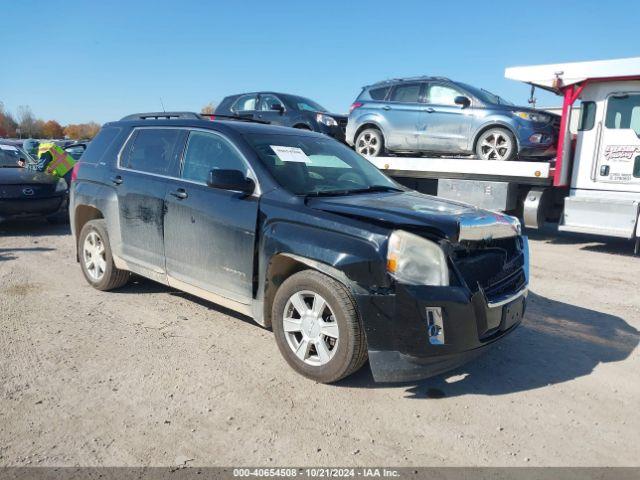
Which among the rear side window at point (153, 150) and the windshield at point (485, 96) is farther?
the windshield at point (485, 96)

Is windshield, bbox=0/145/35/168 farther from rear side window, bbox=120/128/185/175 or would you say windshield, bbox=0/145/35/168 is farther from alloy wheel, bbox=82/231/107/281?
rear side window, bbox=120/128/185/175

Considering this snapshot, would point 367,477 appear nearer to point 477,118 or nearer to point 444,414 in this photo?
point 444,414

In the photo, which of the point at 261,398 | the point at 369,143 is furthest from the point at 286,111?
the point at 261,398

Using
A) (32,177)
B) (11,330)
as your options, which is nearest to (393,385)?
(11,330)

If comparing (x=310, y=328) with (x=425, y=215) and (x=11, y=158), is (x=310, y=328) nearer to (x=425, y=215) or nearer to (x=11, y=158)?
(x=425, y=215)

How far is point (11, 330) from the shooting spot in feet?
14.4

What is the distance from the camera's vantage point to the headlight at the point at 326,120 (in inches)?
448

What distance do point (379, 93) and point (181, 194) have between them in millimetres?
7126

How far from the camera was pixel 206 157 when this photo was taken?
4.38m

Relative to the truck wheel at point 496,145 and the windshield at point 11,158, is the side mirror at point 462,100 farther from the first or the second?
the windshield at point 11,158

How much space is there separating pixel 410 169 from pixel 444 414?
7.30 metres

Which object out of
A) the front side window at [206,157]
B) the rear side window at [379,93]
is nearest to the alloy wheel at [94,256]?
the front side window at [206,157]

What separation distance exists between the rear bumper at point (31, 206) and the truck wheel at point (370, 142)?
5.83 meters

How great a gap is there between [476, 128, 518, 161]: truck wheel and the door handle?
21.2ft
